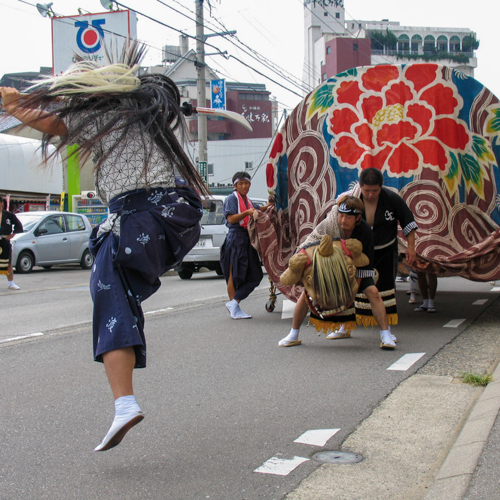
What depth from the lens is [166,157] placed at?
3326 millimetres

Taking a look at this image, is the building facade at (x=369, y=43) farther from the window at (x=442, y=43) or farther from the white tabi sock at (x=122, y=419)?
the white tabi sock at (x=122, y=419)

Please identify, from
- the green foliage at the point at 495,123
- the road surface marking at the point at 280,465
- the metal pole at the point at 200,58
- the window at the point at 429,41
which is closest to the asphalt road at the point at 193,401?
the road surface marking at the point at 280,465

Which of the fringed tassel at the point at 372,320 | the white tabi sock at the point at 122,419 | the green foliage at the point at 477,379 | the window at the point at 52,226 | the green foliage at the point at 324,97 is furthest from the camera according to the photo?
the window at the point at 52,226

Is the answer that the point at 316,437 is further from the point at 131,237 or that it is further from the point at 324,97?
the point at 324,97

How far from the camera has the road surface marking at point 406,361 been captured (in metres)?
5.27

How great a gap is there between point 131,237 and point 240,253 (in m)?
5.04

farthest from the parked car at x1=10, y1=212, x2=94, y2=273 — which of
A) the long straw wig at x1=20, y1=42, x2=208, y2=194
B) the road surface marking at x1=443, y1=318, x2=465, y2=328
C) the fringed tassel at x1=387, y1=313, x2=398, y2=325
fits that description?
the long straw wig at x1=20, y1=42, x2=208, y2=194

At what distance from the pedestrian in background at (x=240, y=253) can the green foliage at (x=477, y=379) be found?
3.77 metres

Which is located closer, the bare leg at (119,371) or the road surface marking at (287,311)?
the bare leg at (119,371)

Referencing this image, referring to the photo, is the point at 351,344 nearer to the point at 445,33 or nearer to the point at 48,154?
the point at 48,154

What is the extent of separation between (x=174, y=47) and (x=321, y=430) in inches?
2557

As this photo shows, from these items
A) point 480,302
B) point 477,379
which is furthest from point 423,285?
point 477,379

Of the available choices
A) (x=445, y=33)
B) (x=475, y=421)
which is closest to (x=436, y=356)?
(x=475, y=421)

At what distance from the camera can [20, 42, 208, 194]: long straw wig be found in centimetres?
317
